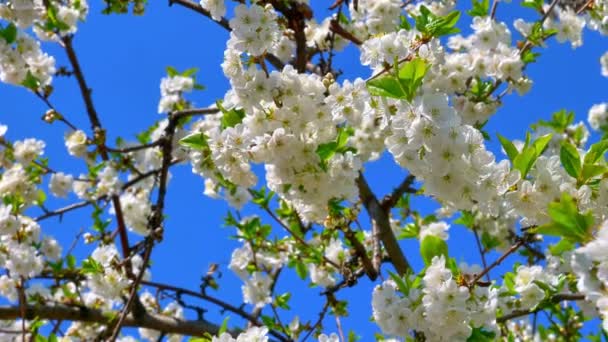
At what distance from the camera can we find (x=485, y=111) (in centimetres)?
405

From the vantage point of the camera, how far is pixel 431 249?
270 cm

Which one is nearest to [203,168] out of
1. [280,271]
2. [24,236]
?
[24,236]

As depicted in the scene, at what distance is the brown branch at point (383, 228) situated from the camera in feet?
12.7

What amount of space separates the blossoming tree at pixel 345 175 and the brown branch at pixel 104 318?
13 mm

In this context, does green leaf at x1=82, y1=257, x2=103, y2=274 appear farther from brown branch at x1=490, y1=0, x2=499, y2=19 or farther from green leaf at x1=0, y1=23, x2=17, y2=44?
brown branch at x1=490, y1=0, x2=499, y2=19

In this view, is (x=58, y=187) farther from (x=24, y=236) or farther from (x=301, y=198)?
(x=301, y=198)

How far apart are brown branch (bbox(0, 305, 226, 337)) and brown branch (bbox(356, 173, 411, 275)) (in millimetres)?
1294

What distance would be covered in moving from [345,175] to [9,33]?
2.79m

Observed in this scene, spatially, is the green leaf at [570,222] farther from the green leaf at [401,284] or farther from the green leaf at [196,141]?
the green leaf at [196,141]

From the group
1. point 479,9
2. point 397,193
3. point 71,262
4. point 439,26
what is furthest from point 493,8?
point 71,262

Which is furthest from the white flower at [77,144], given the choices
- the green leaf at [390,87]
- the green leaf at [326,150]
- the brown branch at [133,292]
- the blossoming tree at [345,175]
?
the green leaf at [390,87]

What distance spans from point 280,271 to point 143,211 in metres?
1.61

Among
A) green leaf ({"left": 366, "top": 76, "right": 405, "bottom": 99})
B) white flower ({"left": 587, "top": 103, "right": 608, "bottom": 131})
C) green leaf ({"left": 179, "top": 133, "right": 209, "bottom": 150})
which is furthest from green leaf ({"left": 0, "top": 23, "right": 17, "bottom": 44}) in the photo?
white flower ({"left": 587, "top": 103, "right": 608, "bottom": 131})

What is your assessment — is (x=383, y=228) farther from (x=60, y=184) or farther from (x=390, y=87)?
(x=60, y=184)
